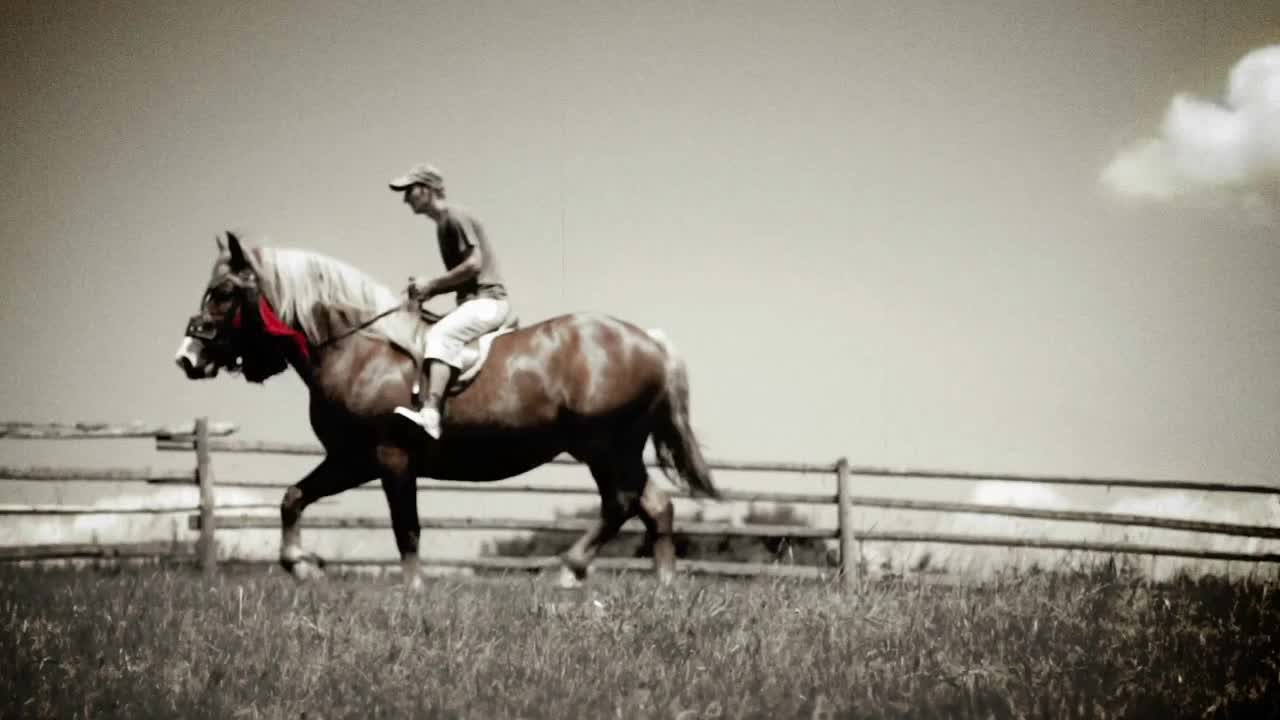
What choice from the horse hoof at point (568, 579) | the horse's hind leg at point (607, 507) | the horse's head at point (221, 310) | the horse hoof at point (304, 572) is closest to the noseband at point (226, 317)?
the horse's head at point (221, 310)

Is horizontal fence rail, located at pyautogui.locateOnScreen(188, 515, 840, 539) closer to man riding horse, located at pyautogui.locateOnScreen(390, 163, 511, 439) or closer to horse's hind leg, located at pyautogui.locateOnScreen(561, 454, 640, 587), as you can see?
horse's hind leg, located at pyautogui.locateOnScreen(561, 454, 640, 587)

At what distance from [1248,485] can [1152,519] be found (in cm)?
120

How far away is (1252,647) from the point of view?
4438mm

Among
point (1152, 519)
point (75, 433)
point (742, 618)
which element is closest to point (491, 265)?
point (742, 618)

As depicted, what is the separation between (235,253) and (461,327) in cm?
144

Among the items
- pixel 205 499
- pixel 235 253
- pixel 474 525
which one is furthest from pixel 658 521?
pixel 205 499

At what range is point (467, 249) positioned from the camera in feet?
22.1

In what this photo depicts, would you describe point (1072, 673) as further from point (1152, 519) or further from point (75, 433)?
point (75, 433)

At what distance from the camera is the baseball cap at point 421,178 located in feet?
21.9

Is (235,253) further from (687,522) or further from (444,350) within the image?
(687,522)

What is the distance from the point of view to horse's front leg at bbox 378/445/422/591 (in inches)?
260

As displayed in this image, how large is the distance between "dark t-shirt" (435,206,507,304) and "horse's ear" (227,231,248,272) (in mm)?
1180

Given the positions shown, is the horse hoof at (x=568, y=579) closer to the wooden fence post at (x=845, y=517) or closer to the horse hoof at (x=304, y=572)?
the horse hoof at (x=304, y=572)

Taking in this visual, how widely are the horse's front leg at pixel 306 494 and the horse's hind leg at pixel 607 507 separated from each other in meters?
1.43
